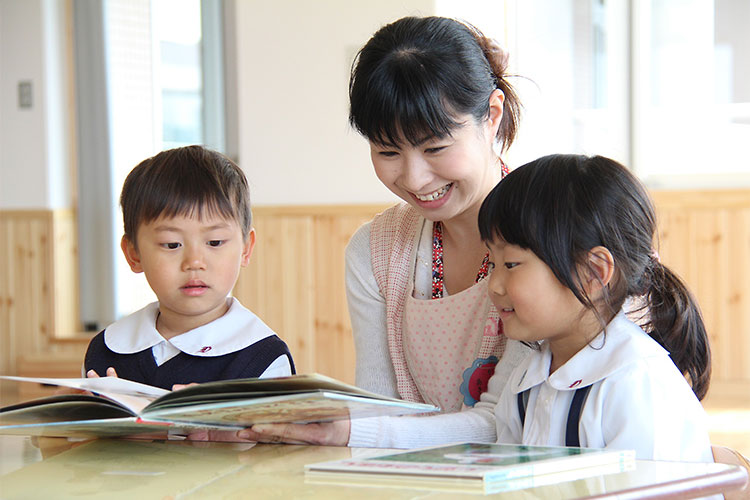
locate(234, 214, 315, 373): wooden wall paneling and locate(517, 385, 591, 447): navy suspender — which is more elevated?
locate(517, 385, 591, 447): navy suspender

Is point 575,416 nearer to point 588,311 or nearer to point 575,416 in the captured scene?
point 575,416

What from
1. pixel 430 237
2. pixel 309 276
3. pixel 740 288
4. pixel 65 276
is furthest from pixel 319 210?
pixel 430 237

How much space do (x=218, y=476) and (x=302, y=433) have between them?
206mm

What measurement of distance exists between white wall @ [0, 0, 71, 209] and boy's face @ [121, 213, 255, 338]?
325 centimetres

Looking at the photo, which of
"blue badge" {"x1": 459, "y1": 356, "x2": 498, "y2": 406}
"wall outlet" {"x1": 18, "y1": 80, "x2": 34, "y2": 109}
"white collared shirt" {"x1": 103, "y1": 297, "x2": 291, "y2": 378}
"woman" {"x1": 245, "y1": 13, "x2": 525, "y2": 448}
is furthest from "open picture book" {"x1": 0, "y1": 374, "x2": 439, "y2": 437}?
"wall outlet" {"x1": 18, "y1": 80, "x2": 34, "y2": 109}

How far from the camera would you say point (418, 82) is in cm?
128

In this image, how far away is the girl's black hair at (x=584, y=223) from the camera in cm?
111

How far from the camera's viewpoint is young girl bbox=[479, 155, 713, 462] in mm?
1030

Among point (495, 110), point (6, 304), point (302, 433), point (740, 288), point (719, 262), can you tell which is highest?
point (495, 110)

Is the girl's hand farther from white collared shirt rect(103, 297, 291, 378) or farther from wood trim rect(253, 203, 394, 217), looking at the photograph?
wood trim rect(253, 203, 394, 217)

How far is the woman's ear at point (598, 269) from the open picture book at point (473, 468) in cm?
34

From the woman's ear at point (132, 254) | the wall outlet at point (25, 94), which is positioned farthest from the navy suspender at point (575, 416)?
the wall outlet at point (25, 94)

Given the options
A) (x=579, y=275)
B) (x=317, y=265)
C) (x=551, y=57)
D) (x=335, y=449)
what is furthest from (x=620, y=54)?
(x=335, y=449)

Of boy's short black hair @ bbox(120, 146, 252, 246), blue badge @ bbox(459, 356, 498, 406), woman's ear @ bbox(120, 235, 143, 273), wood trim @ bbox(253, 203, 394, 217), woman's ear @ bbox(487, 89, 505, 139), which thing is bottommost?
blue badge @ bbox(459, 356, 498, 406)
